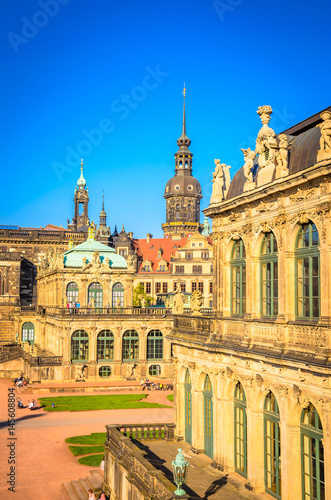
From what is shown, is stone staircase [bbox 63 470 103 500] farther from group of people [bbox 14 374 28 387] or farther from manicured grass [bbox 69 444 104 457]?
group of people [bbox 14 374 28 387]

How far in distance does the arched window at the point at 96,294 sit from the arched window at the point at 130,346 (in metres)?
4.78

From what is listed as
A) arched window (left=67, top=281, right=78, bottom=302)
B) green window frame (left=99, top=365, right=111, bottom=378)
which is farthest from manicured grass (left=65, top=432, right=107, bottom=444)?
arched window (left=67, top=281, right=78, bottom=302)

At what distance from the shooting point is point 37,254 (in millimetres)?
104250

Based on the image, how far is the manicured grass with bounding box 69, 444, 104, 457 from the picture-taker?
37303 mm

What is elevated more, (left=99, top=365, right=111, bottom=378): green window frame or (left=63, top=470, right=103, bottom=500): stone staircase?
(left=99, top=365, right=111, bottom=378): green window frame

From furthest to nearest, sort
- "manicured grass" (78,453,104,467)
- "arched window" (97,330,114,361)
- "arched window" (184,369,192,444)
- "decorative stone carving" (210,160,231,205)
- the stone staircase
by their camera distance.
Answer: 1. "arched window" (97,330,114,361)
2. "manicured grass" (78,453,104,467)
3. "arched window" (184,369,192,444)
4. the stone staircase
5. "decorative stone carving" (210,160,231,205)

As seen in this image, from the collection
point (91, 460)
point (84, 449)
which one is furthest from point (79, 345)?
point (91, 460)

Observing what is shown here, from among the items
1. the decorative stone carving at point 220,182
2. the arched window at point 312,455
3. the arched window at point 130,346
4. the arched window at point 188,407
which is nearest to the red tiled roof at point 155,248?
the arched window at point 130,346

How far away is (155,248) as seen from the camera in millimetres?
107562

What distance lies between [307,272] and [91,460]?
21.2 m

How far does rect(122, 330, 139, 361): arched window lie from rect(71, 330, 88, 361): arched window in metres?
4.25

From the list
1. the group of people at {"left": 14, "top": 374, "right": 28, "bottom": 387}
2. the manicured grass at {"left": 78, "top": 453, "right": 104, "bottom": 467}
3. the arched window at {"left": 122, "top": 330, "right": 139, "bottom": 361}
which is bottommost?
the manicured grass at {"left": 78, "top": 453, "right": 104, "bottom": 467}

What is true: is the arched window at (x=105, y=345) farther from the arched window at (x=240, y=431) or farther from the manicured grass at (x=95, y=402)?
the arched window at (x=240, y=431)

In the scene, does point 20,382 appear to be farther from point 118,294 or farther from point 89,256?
point 89,256
